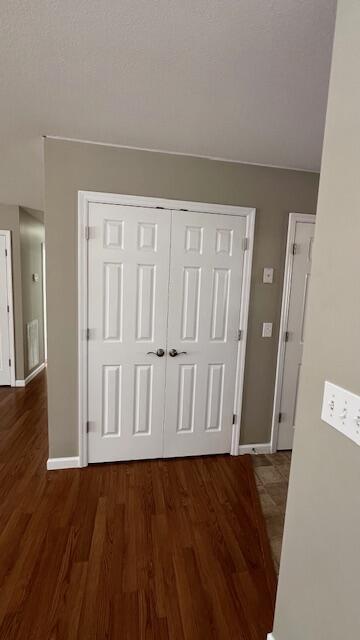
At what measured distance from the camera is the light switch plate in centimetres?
80

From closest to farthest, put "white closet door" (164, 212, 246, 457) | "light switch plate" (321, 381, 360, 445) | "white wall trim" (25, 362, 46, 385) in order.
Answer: "light switch plate" (321, 381, 360, 445)
"white closet door" (164, 212, 246, 457)
"white wall trim" (25, 362, 46, 385)

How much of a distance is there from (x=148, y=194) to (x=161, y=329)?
3.22ft

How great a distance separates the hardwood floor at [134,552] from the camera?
52.2 inches

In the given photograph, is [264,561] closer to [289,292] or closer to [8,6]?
[289,292]

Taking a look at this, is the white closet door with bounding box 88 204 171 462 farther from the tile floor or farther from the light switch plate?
the light switch plate

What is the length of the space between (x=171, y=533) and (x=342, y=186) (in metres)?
1.94

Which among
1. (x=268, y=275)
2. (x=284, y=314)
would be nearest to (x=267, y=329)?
(x=284, y=314)

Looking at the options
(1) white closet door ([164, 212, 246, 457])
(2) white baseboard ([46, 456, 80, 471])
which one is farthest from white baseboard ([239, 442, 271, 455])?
(2) white baseboard ([46, 456, 80, 471])

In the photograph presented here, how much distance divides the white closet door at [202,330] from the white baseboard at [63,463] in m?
0.70

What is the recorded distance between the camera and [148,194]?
2.19 meters

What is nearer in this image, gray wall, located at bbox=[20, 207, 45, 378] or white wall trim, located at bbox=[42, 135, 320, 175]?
white wall trim, located at bbox=[42, 135, 320, 175]

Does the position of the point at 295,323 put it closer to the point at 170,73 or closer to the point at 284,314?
the point at 284,314

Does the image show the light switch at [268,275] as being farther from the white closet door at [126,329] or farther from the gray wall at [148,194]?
the white closet door at [126,329]

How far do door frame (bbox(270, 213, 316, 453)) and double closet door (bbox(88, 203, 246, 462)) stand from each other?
0.39 meters
